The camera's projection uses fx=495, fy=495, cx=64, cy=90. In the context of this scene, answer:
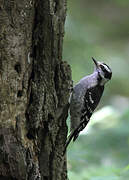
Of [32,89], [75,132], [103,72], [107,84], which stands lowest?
[107,84]

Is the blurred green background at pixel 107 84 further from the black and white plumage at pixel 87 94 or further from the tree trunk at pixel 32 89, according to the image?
the tree trunk at pixel 32 89

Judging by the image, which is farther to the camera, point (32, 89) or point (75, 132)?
point (75, 132)

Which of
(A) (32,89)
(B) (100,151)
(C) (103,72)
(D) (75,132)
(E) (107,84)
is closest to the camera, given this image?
(A) (32,89)

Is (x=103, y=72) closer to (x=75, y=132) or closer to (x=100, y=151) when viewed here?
(x=75, y=132)

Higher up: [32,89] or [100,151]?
[32,89]

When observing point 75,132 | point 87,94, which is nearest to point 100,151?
point 75,132

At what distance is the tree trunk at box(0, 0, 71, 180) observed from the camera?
179 inches

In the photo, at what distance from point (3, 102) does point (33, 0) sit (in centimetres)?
105

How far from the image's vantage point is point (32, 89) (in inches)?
188

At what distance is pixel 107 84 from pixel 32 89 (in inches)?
247

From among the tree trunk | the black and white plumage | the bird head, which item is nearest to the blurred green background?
the black and white plumage

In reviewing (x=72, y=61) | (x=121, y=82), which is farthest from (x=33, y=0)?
(x=121, y=82)

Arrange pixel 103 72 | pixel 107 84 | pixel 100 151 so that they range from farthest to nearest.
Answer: pixel 107 84, pixel 103 72, pixel 100 151

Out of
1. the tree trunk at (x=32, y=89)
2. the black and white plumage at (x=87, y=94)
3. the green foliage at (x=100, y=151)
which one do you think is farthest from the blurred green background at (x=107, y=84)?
the tree trunk at (x=32, y=89)
